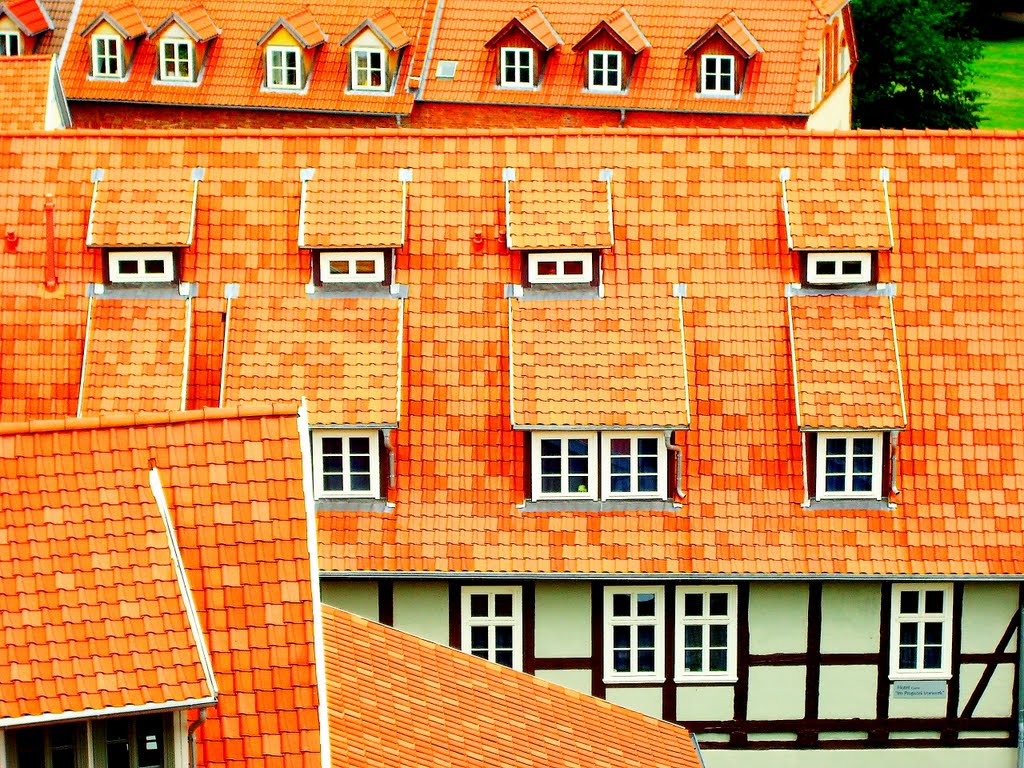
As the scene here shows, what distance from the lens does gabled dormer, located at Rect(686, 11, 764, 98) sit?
5519 centimetres

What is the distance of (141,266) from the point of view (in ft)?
99.3

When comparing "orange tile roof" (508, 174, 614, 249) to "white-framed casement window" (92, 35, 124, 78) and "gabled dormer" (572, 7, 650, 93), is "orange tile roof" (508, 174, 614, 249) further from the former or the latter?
"white-framed casement window" (92, 35, 124, 78)

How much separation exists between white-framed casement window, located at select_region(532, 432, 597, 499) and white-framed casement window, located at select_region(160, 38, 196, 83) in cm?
3295

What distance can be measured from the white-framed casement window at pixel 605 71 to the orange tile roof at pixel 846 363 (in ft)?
91.4

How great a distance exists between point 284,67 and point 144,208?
28915 mm

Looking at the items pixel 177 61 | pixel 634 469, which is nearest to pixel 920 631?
pixel 634 469

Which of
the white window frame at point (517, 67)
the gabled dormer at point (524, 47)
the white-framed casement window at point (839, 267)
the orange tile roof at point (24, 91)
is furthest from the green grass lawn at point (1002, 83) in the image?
the white-framed casement window at point (839, 267)

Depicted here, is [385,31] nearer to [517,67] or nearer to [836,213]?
[517,67]

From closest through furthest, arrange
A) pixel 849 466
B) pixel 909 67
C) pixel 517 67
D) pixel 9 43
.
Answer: pixel 849 466, pixel 517 67, pixel 9 43, pixel 909 67

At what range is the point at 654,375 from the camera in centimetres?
2888

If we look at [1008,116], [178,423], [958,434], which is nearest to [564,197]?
[958,434]

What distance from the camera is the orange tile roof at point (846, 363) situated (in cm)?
2842

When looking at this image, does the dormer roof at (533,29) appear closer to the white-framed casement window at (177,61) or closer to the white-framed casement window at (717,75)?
the white-framed casement window at (717,75)

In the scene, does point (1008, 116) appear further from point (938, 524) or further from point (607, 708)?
point (607, 708)
